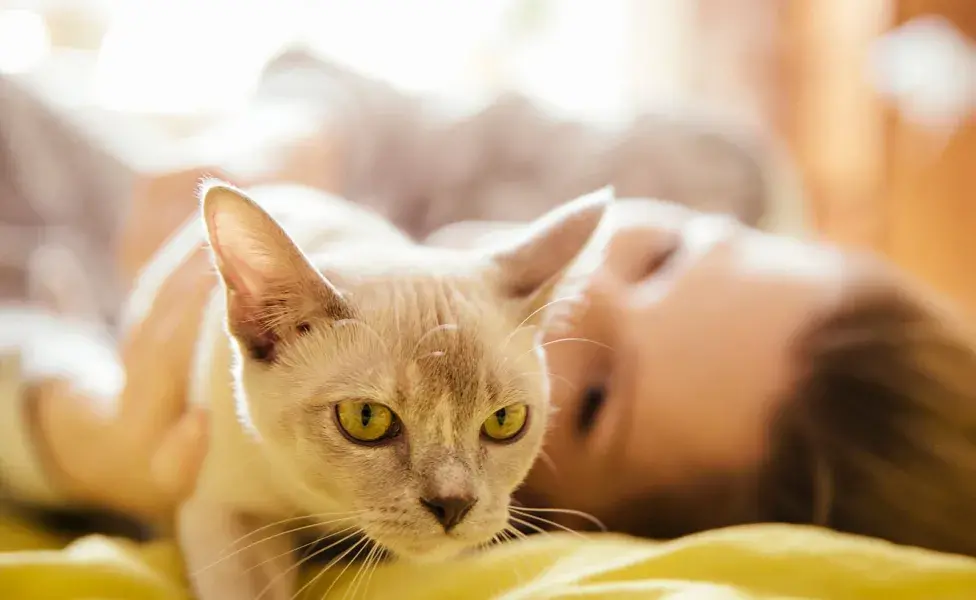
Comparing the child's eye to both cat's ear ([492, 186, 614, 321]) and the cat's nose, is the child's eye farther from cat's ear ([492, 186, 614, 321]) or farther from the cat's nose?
the cat's nose

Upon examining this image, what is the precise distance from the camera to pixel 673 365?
959 millimetres

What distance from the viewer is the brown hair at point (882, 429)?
0.89 m

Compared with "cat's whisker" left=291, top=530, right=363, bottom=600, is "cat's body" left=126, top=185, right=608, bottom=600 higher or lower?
higher

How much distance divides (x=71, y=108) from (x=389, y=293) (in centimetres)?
130

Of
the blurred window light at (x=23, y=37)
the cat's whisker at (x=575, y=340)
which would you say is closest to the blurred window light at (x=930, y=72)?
the cat's whisker at (x=575, y=340)

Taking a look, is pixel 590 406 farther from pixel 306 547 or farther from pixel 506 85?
pixel 506 85

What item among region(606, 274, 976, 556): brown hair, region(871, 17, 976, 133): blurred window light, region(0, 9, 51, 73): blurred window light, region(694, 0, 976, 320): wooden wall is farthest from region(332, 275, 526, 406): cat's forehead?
region(871, 17, 976, 133): blurred window light

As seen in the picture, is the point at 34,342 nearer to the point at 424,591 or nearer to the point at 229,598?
the point at 229,598

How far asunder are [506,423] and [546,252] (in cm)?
18

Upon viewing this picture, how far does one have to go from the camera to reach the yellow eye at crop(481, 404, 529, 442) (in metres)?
0.77

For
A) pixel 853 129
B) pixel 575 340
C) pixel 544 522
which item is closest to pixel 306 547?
pixel 544 522

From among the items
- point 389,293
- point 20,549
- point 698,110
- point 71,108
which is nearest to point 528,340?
point 389,293

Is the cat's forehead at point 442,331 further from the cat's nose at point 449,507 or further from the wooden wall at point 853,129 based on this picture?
A: the wooden wall at point 853,129

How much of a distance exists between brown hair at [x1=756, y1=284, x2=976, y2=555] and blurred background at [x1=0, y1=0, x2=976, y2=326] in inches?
29.8
